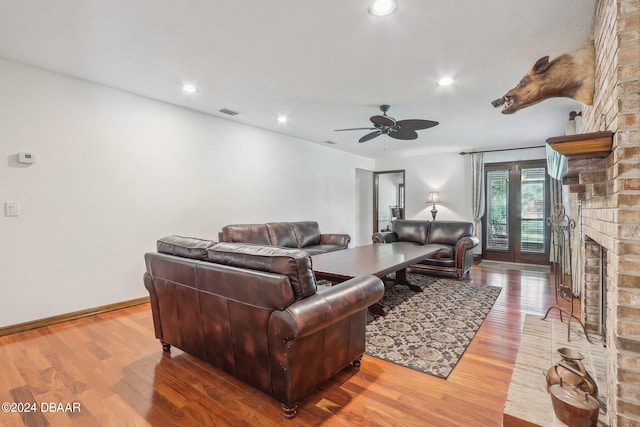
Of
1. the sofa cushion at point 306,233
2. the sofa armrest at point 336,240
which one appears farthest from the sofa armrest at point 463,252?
the sofa cushion at point 306,233

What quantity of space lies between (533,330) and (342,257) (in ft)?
6.43

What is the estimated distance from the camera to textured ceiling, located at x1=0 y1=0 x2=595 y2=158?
6.76ft

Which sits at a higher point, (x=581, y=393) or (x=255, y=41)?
(x=255, y=41)

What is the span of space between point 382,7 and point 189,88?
91.8 inches

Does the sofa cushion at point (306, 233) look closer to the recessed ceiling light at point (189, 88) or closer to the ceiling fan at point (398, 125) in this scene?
the ceiling fan at point (398, 125)

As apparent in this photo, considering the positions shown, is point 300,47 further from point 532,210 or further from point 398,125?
point 532,210

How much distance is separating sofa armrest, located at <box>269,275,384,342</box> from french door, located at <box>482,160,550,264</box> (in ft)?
18.5

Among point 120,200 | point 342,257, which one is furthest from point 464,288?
point 120,200

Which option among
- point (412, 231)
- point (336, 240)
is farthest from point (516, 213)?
point (336, 240)

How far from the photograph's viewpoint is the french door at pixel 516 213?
6039 mm

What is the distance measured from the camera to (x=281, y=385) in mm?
1639

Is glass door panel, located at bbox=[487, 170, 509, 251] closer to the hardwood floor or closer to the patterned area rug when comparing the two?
the patterned area rug

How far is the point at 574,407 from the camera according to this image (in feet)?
4.24

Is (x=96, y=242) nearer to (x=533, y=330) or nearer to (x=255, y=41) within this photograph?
(x=255, y=41)
